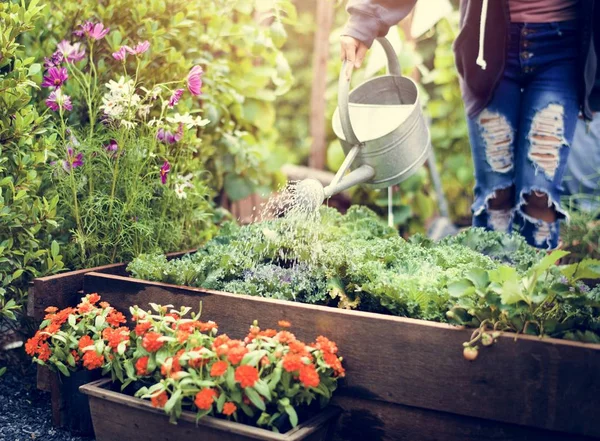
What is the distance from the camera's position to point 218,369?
5.24ft

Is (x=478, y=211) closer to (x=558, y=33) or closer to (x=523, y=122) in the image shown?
(x=523, y=122)

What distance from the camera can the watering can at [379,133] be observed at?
2.19 m

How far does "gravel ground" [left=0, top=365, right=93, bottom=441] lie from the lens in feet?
6.75

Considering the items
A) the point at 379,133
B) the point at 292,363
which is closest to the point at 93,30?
the point at 379,133

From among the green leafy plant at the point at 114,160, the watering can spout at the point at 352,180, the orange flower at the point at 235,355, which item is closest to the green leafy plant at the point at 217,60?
the green leafy plant at the point at 114,160

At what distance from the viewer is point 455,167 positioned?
522cm

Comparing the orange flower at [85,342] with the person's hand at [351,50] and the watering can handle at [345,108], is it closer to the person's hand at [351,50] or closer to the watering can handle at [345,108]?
the watering can handle at [345,108]

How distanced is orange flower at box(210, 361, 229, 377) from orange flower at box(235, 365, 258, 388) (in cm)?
5

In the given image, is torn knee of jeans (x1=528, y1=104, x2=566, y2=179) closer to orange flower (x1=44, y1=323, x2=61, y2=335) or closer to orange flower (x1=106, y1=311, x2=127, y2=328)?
orange flower (x1=106, y1=311, x2=127, y2=328)

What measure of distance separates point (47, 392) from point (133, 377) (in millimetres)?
695

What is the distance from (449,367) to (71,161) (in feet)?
4.62

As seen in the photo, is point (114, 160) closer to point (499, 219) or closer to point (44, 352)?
point (44, 352)

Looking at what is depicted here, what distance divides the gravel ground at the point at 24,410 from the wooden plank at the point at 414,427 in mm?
833

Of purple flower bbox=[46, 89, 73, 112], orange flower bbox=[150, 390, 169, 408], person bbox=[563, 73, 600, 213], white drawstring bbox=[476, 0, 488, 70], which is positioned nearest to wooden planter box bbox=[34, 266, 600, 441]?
orange flower bbox=[150, 390, 169, 408]
